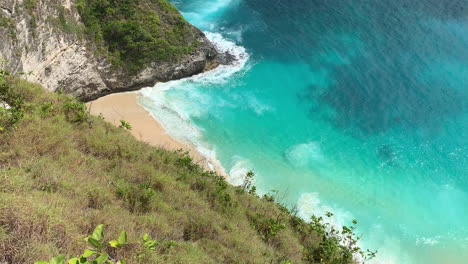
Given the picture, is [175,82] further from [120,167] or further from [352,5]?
[352,5]

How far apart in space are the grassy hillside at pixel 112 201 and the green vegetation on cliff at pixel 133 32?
1617 cm

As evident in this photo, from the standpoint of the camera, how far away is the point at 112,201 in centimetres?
1023

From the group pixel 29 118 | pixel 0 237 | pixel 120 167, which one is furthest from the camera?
pixel 120 167

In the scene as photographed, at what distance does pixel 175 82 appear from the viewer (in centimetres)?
3341

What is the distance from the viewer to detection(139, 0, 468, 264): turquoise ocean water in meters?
24.1

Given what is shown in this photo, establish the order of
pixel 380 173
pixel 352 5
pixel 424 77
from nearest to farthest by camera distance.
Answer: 1. pixel 380 173
2. pixel 424 77
3. pixel 352 5

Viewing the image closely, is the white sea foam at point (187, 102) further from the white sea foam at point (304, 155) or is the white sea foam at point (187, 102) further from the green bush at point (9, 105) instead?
the green bush at point (9, 105)

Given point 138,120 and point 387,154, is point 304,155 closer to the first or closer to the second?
point 387,154

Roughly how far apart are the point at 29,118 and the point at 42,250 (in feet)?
24.5

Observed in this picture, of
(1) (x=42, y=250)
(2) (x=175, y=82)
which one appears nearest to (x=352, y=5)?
(2) (x=175, y=82)

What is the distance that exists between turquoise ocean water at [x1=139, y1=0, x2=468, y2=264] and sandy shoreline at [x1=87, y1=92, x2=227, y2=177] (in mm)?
905

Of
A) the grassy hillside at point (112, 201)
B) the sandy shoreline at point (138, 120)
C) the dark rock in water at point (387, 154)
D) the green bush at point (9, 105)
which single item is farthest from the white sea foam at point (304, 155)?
the green bush at point (9, 105)

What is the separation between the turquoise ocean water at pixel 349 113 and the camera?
79.1ft

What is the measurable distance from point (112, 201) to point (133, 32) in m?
25.8
